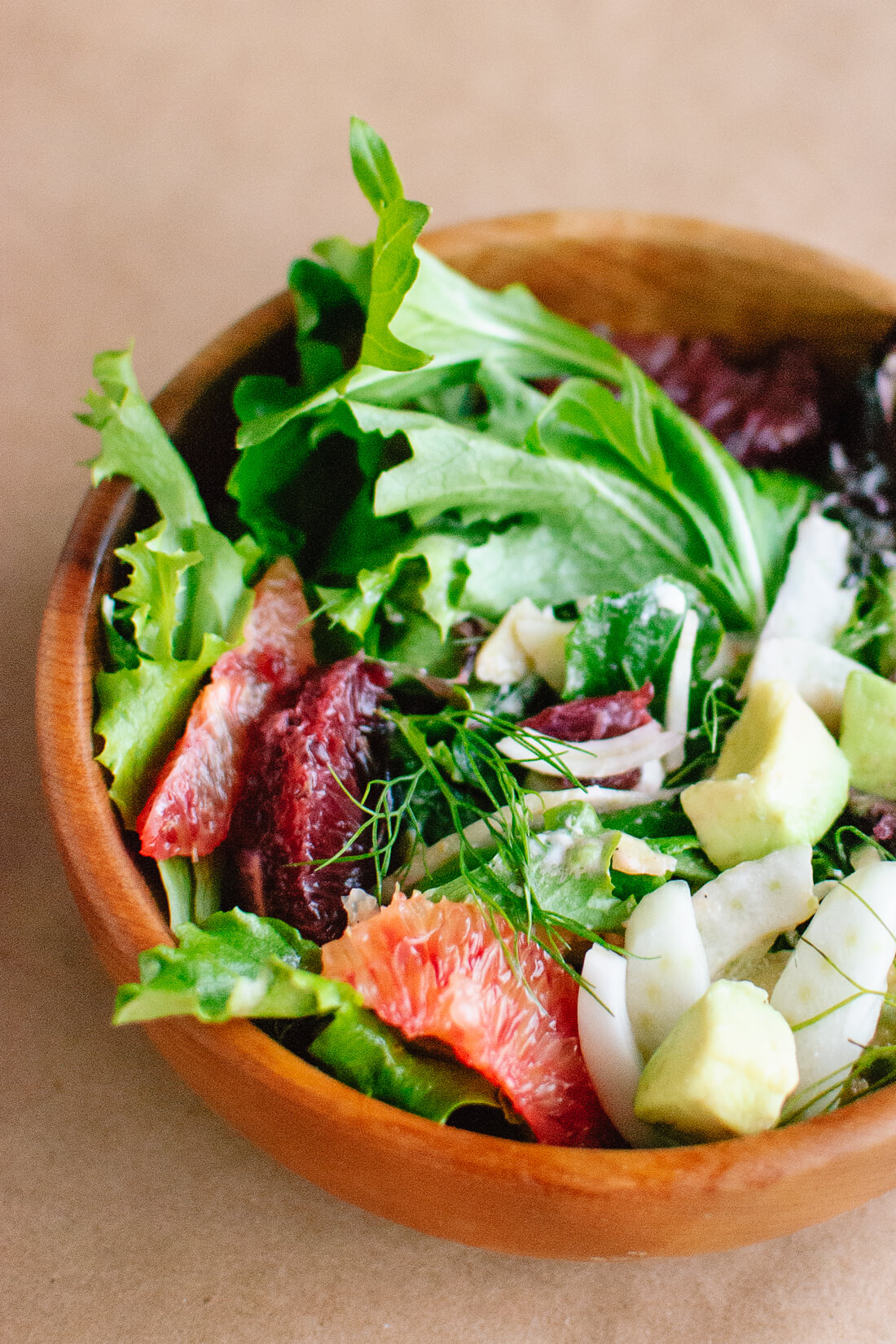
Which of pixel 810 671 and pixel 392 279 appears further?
pixel 810 671

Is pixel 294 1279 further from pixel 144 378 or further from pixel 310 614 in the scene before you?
pixel 144 378

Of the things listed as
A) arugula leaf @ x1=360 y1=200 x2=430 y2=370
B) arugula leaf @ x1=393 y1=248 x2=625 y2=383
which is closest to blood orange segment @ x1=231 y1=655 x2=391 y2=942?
arugula leaf @ x1=360 y1=200 x2=430 y2=370

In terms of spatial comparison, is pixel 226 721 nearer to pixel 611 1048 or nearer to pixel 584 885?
pixel 584 885

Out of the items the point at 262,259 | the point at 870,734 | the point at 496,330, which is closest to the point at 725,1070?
the point at 870,734

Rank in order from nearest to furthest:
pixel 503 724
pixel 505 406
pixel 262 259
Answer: pixel 503 724 < pixel 505 406 < pixel 262 259

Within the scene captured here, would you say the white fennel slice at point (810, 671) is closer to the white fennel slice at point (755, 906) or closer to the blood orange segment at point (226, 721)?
the white fennel slice at point (755, 906)

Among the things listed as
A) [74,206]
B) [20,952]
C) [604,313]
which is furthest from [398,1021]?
[74,206]

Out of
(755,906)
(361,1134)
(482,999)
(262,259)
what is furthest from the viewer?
(262,259)
